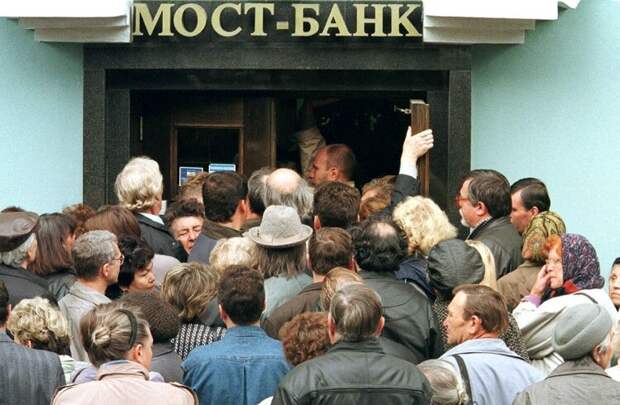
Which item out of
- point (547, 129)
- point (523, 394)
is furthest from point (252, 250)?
point (547, 129)

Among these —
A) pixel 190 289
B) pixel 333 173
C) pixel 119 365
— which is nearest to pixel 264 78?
pixel 333 173

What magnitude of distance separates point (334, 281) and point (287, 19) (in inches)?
154

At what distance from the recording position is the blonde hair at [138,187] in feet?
33.4

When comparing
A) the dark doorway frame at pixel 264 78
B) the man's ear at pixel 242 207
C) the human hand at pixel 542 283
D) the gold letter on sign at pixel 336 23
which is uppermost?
the gold letter on sign at pixel 336 23

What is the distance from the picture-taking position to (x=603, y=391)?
22.3ft

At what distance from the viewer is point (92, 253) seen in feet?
28.2

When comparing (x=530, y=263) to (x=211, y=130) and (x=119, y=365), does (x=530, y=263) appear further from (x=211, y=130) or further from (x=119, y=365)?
(x=211, y=130)

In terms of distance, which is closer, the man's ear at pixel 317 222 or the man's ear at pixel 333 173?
the man's ear at pixel 317 222

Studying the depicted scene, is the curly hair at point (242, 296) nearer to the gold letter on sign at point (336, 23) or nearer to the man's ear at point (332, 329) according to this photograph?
the man's ear at point (332, 329)

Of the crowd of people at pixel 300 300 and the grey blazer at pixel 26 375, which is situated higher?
the crowd of people at pixel 300 300

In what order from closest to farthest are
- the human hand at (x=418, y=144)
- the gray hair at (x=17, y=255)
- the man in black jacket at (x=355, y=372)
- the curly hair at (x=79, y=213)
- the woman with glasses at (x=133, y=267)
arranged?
the man in black jacket at (x=355, y=372) < the gray hair at (x=17, y=255) < the woman with glasses at (x=133, y=267) < the curly hair at (x=79, y=213) < the human hand at (x=418, y=144)

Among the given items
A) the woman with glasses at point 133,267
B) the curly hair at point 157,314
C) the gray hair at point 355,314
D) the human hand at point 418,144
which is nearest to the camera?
the gray hair at point 355,314

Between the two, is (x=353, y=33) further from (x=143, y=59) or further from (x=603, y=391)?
(x=603, y=391)

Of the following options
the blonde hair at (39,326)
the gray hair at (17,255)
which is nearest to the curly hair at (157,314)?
the blonde hair at (39,326)
